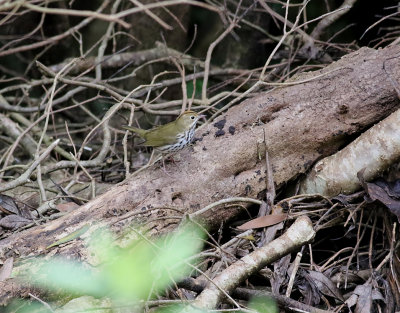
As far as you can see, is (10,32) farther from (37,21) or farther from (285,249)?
(285,249)

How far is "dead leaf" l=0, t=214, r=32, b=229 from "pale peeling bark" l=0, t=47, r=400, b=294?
1.83ft

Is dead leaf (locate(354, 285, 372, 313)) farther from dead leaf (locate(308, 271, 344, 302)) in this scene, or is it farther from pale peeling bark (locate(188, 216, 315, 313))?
pale peeling bark (locate(188, 216, 315, 313))

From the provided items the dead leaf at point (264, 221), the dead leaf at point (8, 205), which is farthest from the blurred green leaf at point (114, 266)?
the dead leaf at point (8, 205)

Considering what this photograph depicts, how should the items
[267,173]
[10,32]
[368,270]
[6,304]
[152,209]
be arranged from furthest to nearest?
[10,32], [267,173], [368,270], [152,209], [6,304]

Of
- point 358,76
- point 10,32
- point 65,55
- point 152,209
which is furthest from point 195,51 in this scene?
point 152,209

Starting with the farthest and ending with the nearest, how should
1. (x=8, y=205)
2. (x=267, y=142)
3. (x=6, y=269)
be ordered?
(x=8, y=205)
(x=267, y=142)
(x=6, y=269)

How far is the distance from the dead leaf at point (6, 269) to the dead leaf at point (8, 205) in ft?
2.97

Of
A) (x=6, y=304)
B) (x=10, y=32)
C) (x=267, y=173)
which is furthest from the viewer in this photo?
(x=10, y=32)

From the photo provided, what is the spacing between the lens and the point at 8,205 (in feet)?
14.5

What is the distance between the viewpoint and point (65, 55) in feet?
25.2

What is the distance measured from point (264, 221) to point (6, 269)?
1631mm

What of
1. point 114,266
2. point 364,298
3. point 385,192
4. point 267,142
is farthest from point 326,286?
point 114,266

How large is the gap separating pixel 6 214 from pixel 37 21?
374 cm

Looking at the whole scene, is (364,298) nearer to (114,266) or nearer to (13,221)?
(114,266)
